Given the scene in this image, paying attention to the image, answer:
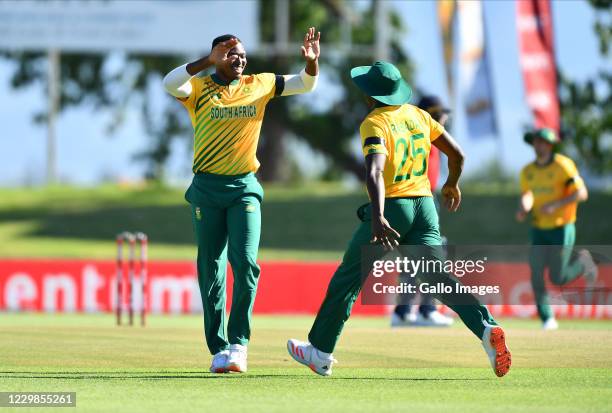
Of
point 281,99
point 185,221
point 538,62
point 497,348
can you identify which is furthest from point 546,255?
point 281,99

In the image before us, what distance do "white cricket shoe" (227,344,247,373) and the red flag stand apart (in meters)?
18.9

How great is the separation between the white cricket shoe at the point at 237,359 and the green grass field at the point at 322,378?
0.47ft

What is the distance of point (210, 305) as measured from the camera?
9375mm

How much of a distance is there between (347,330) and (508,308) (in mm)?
6763

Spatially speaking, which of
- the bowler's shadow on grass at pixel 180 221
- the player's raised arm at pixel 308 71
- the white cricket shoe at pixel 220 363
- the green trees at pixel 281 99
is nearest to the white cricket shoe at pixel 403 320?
the player's raised arm at pixel 308 71

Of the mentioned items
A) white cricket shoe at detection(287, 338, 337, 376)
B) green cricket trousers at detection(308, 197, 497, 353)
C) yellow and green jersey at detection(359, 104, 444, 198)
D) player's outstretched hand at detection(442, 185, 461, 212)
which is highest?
yellow and green jersey at detection(359, 104, 444, 198)

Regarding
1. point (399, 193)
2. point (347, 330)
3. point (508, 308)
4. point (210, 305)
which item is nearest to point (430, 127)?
point (399, 193)

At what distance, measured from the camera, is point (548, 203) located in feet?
47.6

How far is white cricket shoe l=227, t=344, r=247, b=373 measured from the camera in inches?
358

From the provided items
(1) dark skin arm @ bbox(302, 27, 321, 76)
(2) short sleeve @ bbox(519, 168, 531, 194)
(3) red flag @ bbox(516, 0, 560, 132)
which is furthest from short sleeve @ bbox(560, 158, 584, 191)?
(3) red flag @ bbox(516, 0, 560, 132)

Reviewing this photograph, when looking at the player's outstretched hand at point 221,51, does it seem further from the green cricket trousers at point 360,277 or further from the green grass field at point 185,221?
the green grass field at point 185,221

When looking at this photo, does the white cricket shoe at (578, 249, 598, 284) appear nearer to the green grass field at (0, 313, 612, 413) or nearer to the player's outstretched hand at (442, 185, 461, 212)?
the green grass field at (0, 313, 612, 413)

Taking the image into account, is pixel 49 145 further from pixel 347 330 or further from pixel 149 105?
pixel 347 330

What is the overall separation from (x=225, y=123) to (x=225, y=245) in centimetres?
86
